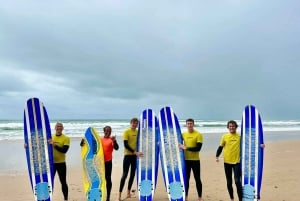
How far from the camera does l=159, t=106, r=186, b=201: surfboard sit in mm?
6195

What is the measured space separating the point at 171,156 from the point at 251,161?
149 cm

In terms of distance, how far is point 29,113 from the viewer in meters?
6.36

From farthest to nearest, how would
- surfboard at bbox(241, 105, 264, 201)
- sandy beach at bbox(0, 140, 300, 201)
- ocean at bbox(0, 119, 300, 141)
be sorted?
ocean at bbox(0, 119, 300, 141), sandy beach at bbox(0, 140, 300, 201), surfboard at bbox(241, 105, 264, 201)

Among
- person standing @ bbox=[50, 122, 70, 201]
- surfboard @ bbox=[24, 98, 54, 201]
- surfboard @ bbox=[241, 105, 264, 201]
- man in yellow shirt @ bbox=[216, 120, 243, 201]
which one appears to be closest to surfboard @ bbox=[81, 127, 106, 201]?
person standing @ bbox=[50, 122, 70, 201]

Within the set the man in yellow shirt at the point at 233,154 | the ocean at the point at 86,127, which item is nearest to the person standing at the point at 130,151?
the man in yellow shirt at the point at 233,154

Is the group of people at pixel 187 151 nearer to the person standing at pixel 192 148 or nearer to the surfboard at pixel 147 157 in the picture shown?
the person standing at pixel 192 148

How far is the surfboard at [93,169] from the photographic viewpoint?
6.03 m

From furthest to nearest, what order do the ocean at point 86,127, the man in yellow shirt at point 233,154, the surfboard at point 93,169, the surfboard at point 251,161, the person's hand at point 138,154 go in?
1. the ocean at point 86,127
2. the person's hand at point 138,154
3. the surfboard at point 93,169
4. the surfboard at point 251,161
5. the man in yellow shirt at point 233,154

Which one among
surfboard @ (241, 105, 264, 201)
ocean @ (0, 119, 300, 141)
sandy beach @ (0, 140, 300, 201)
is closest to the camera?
surfboard @ (241, 105, 264, 201)

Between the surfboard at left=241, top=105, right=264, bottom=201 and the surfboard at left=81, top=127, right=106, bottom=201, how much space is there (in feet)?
8.43

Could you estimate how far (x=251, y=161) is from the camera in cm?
595

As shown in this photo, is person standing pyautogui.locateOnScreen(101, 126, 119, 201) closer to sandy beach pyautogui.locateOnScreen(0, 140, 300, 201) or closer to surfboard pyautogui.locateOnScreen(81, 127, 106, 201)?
surfboard pyautogui.locateOnScreen(81, 127, 106, 201)

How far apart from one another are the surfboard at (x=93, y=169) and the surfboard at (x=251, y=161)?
257cm

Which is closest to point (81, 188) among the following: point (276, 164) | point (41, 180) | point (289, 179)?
point (41, 180)
